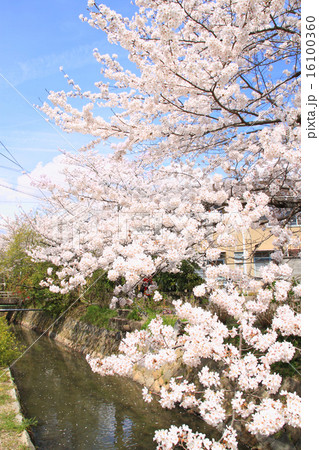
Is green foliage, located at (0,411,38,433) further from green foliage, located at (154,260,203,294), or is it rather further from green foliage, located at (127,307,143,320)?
green foliage, located at (154,260,203,294)

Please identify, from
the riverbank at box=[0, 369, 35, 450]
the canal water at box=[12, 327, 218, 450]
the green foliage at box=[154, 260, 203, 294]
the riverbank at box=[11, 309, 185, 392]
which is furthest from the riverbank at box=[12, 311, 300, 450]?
the green foliage at box=[154, 260, 203, 294]

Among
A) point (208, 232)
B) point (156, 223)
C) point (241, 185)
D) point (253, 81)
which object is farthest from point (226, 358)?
point (253, 81)

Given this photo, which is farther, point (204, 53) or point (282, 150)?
point (204, 53)

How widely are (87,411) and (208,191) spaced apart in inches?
180

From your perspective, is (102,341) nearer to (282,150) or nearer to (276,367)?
(276,367)

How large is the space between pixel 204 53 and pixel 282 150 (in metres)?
1.96

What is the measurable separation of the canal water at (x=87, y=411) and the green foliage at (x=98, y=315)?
1.71 m

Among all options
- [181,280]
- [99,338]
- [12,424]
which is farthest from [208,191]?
[99,338]

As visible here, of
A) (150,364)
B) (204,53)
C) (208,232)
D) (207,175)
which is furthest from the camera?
(207,175)

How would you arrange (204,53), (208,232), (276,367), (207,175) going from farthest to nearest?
(207,175) → (276,367) → (204,53) → (208,232)

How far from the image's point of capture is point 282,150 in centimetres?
321

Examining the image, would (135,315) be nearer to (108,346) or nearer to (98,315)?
(108,346)

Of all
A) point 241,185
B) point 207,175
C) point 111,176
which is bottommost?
point 241,185

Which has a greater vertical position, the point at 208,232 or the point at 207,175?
the point at 207,175
